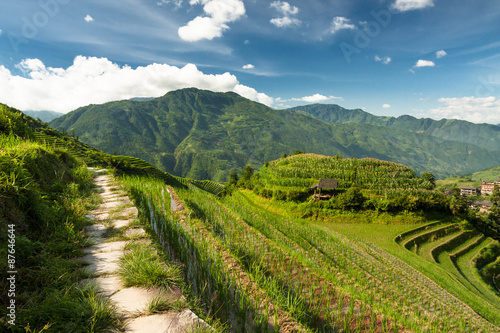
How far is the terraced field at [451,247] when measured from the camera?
31656 mm

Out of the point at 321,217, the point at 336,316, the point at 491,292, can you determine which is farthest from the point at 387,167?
the point at 336,316

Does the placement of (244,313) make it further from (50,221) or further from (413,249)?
(413,249)

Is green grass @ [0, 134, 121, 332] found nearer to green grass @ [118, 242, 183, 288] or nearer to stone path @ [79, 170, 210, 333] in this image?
stone path @ [79, 170, 210, 333]

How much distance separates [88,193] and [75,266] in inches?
183

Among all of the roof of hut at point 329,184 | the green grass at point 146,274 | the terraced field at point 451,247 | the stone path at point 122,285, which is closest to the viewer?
the stone path at point 122,285

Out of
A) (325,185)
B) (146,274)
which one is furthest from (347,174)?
(146,274)

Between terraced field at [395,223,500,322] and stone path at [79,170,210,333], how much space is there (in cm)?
3867

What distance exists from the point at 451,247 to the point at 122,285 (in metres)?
53.1

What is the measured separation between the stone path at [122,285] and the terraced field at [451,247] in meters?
38.7

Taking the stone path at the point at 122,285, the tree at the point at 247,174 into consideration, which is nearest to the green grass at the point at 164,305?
A: the stone path at the point at 122,285

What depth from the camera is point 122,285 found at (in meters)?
2.81

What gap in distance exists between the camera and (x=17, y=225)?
128 inches

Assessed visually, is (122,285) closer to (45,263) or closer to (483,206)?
(45,263)

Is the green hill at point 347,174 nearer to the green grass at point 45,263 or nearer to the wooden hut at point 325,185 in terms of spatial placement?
the wooden hut at point 325,185
